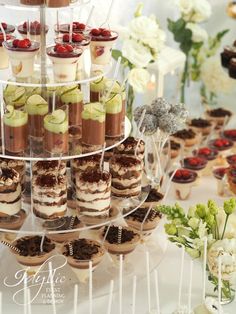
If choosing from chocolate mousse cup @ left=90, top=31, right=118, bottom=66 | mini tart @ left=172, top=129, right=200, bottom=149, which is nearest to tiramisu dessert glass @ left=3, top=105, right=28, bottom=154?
chocolate mousse cup @ left=90, top=31, right=118, bottom=66

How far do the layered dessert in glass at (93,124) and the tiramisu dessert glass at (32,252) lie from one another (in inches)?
14.5

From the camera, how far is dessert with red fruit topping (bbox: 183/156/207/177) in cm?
305

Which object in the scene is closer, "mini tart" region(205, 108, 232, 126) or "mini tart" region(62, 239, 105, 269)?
"mini tart" region(62, 239, 105, 269)

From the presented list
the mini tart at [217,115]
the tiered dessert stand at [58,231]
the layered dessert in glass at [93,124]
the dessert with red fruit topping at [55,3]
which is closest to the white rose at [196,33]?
the mini tart at [217,115]

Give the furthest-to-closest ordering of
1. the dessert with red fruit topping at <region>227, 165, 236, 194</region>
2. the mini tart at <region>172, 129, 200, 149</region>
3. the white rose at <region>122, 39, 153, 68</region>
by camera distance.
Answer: the mini tart at <region>172, 129, 200, 149</region>
the white rose at <region>122, 39, 153, 68</region>
the dessert with red fruit topping at <region>227, 165, 236, 194</region>

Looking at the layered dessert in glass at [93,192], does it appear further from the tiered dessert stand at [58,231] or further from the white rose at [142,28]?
the white rose at [142,28]

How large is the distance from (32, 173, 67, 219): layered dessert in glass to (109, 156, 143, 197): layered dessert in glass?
19cm

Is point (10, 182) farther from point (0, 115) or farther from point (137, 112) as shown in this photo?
point (137, 112)

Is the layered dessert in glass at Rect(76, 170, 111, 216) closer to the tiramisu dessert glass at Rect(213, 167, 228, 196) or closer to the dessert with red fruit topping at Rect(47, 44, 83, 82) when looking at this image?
the dessert with red fruit topping at Rect(47, 44, 83, 82)

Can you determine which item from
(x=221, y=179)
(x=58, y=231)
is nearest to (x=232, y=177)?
(x=221, y=179)

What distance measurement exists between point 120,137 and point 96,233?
1.18 ft

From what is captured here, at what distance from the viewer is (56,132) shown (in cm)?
226

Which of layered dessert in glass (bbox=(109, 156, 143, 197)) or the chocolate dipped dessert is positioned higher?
the chocolate dipped dessert

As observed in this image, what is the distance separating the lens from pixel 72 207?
2.50 meters
